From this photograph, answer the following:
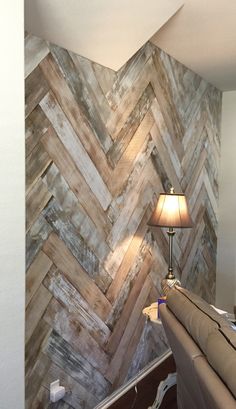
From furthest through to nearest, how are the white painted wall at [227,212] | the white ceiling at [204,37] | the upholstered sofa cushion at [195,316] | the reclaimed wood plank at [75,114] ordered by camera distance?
the white painted wall at [227,212] < the white ceiling at [204,37] < the reclaimed wood plank at [75,114] < the upholstered sofa cushion at [195,316]

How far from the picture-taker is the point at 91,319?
2.18 m

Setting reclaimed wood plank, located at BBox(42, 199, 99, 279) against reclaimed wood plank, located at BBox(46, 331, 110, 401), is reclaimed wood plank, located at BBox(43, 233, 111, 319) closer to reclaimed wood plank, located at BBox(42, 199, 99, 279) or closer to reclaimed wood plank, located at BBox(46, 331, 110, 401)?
reclaimed wood plank, located at BBox(42, 199, 99, 279)

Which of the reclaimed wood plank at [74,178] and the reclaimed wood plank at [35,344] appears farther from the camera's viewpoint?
the reclaimed wood plank at [74,178]

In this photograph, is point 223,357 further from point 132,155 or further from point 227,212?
point 227,212

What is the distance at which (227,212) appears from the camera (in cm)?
404

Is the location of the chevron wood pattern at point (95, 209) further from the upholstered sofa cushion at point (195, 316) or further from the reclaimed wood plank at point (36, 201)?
the upholstered sofa cushion at point (195, 316)

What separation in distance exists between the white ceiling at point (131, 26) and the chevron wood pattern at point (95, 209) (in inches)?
3.8

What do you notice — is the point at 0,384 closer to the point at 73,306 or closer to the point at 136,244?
the point at 73,306

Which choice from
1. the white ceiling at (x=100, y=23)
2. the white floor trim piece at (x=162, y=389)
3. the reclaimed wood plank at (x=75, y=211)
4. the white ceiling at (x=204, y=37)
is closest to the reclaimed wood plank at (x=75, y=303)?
the reclaimed wood plank at (x=75, y=211)

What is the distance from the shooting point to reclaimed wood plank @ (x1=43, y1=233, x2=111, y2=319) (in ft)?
6.25

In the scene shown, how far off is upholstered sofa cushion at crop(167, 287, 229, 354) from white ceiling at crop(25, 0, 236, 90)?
1.43 m

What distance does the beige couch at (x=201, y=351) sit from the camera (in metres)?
1.07

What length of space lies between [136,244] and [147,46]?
1503 millimetres

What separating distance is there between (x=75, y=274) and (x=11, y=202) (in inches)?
41.2
